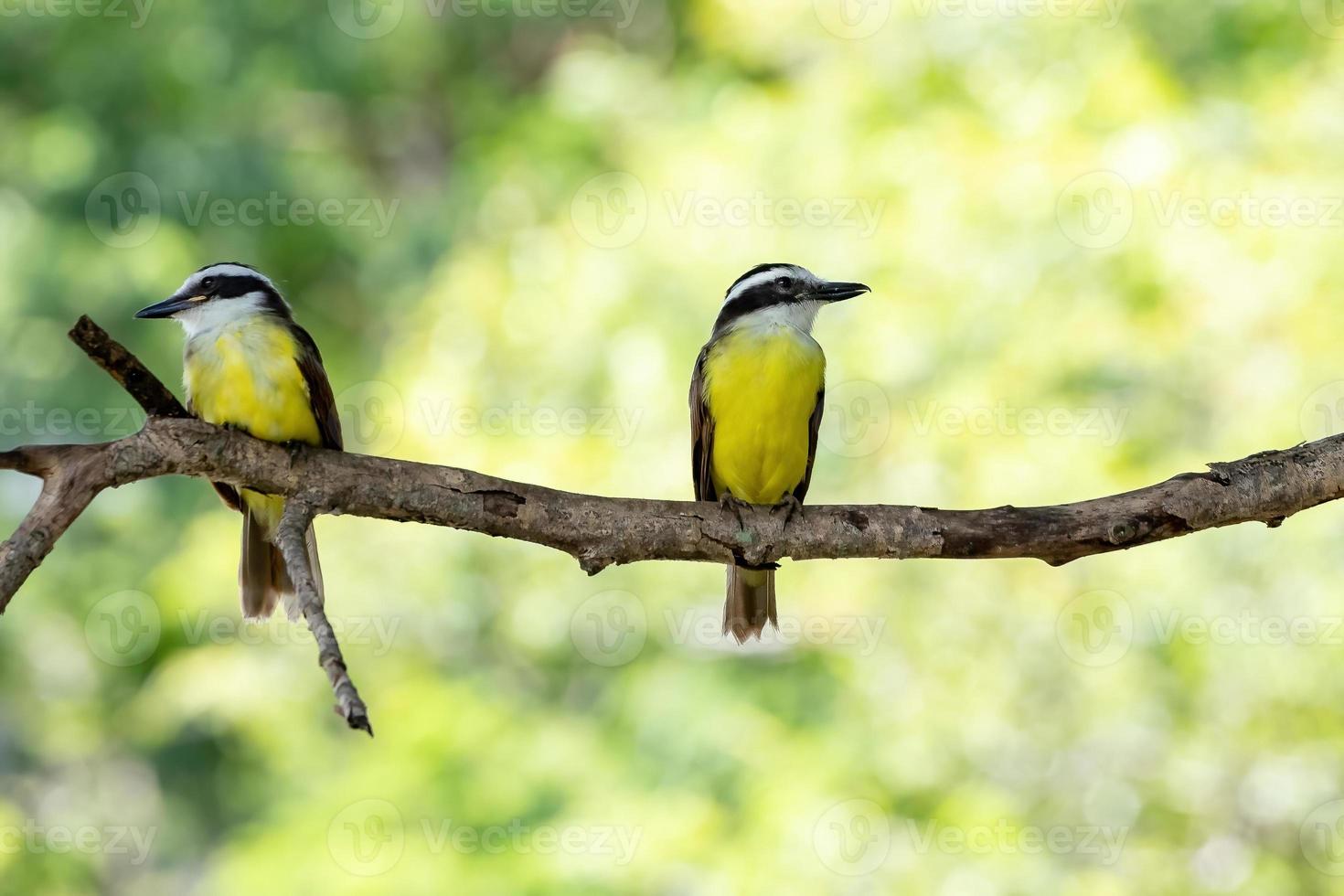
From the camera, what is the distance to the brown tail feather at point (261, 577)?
199 inches

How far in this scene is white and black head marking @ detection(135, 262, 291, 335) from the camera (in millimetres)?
5035

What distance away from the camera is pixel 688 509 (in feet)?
Answer: 13.9

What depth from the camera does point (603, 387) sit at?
7738mm

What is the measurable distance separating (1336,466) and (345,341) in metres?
9.71

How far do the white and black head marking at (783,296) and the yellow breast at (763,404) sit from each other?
91 millimetres

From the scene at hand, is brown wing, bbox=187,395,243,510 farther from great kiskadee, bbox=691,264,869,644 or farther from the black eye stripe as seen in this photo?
great kiskadee, bbox=691,264,869,644

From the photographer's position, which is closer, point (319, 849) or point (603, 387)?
point (319, 849)

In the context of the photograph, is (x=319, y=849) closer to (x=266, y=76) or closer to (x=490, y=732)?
(x=490, y=732)

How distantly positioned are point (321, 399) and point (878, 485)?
10.1 feet

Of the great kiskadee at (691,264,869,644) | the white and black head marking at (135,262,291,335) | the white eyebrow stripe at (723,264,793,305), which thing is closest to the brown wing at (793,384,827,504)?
the great kiskadee at (691,264,869,644)

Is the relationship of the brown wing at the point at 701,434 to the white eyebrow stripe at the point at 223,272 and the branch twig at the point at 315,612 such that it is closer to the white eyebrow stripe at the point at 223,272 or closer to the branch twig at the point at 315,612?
the white eyebrow stripe at the point at 223,272

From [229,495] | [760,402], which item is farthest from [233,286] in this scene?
[760,402]

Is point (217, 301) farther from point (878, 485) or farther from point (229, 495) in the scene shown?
point (878, 485)

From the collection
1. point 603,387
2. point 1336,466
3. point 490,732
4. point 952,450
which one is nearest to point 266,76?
point 603,387
